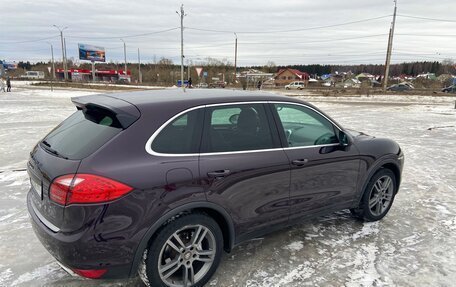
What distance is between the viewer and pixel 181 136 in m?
2.76

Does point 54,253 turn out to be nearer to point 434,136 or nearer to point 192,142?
point 192,142

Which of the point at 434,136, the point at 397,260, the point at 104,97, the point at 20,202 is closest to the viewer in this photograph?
the point at 104,97

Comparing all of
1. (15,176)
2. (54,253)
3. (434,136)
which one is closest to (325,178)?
(54,253)

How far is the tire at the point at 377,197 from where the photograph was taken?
13.8 ft

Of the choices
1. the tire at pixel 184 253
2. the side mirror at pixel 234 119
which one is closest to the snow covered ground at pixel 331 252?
the tire at pixel 184 253

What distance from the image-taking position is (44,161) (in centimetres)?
271

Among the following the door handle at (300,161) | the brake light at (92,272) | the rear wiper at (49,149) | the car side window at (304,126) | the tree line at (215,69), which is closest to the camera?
the brake light at (92,272)

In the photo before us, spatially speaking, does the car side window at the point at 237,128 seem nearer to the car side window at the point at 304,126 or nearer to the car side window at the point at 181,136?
the car side window at the point at 181,136

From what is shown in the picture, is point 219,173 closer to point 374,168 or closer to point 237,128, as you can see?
point 237,128

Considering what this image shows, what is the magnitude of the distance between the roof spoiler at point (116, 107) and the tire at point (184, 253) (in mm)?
886

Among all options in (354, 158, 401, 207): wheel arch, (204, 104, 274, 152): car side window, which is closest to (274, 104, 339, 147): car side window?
(204, 104, 274, 152): car side window

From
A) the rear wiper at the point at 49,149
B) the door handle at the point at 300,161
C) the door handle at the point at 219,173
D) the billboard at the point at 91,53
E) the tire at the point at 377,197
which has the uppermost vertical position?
the billboard at the point at 91,53

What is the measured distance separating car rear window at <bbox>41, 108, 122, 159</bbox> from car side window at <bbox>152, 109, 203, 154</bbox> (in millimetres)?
336

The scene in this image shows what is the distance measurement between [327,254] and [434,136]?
9.62 metres
